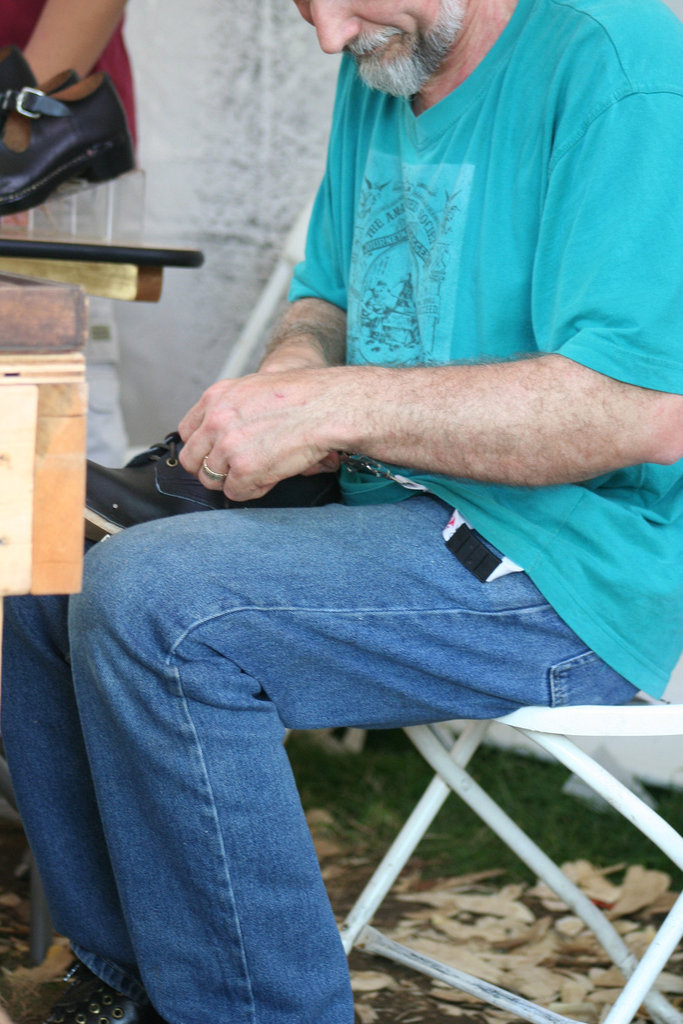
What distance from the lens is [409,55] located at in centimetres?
132

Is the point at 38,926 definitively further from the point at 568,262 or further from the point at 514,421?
the point at 568,262

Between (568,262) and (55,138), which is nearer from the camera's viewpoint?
(568,262)

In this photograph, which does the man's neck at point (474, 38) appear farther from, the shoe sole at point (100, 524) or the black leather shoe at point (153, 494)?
the shoe sole at point (100, 524)

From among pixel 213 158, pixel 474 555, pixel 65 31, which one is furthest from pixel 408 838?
pixel 213 158

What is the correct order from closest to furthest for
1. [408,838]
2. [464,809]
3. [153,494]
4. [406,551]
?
1. [406,551]
2. [153,494]
3. [408,838]
4. [464,809]

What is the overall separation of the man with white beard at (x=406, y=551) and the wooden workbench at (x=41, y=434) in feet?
0.85

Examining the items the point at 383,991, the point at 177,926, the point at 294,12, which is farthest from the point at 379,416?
the point at 294,12

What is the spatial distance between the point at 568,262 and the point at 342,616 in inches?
15.6

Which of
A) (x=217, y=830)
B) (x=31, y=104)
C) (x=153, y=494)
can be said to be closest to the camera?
(x=217, y=830)

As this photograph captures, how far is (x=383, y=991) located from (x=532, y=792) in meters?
0.69

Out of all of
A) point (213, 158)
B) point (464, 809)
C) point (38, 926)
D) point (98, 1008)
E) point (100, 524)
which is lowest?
point (464, 809)

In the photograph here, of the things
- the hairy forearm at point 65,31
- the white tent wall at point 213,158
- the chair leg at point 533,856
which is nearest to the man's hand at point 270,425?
the chair leg at point 533,856

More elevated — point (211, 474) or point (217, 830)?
point (211, 474)

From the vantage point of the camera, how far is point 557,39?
1224 millimetres
